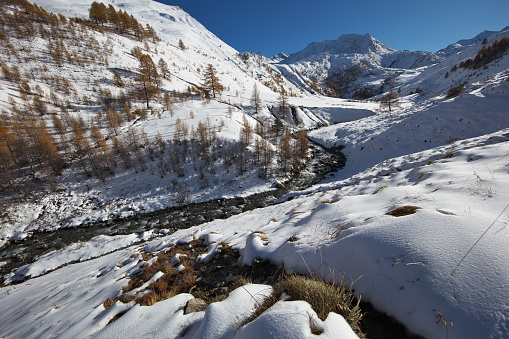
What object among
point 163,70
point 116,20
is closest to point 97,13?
point 116,20

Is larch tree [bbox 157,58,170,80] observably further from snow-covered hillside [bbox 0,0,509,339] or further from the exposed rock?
the exposed rock

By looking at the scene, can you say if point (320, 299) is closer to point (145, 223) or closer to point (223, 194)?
point (145, 223)

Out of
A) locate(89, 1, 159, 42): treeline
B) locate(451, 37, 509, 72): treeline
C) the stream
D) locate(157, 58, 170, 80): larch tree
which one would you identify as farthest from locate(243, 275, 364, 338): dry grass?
locate(89, 1, 159, 42): treeline

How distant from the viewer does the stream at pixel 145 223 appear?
17716 mm

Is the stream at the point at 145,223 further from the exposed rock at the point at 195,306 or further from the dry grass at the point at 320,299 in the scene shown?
the dry grass at the point at 320,299

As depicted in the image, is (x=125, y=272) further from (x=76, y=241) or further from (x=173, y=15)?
(x=173, y=15)

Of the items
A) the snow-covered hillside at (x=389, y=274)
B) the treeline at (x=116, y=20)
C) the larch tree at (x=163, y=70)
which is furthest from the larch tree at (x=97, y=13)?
the snow-covered hillside at (x=389, y=274)

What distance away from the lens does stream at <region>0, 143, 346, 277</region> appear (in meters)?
17.7

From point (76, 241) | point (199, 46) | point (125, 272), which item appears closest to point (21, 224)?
point (76, 241)

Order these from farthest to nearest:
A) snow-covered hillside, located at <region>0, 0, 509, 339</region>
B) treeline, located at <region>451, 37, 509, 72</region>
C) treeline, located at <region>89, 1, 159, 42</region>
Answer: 1. treeline, located at <region>89, 1, 159, 42</region>
2. treeline, located at <region>451, 37, 509, 72</region>
3. snow-covered hillside, located at <region>0, 0, 509, 339</region>

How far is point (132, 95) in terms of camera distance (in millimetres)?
48219

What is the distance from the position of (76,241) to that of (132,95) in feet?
139

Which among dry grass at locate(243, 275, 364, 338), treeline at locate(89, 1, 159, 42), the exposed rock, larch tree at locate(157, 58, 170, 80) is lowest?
the exposed rock

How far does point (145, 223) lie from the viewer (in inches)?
846
